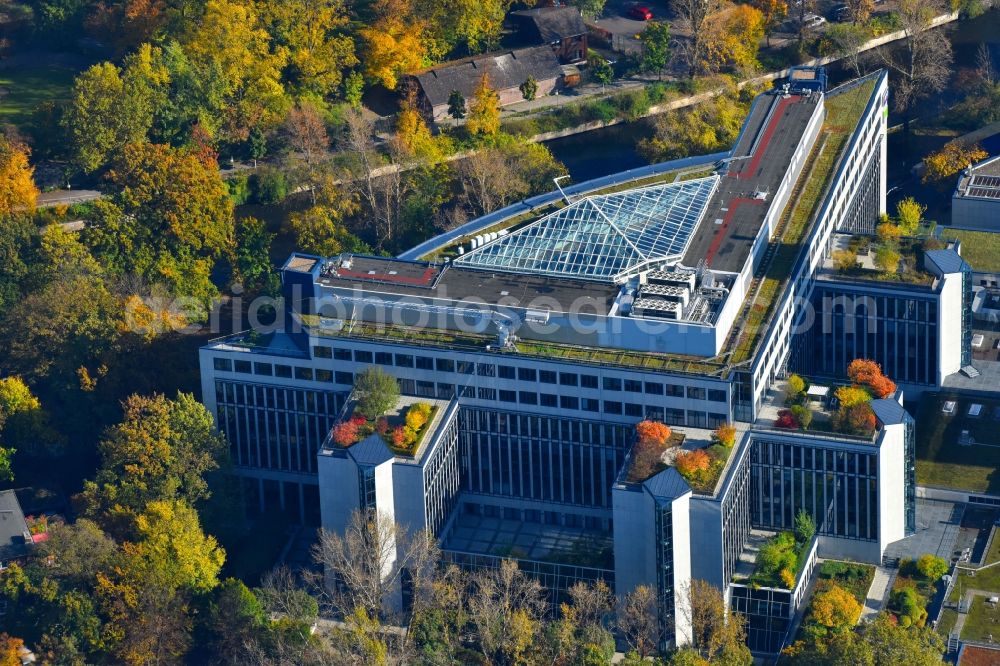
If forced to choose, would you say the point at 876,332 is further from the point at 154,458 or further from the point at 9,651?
the point at 9,651

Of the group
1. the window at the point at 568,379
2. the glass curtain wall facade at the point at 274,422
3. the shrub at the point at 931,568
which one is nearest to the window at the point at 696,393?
the window at the point at 568,379

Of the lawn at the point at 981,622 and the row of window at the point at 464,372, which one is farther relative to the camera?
the row of window at the point at 464,372

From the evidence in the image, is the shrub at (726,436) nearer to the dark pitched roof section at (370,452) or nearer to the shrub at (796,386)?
the shrub at (796,386)

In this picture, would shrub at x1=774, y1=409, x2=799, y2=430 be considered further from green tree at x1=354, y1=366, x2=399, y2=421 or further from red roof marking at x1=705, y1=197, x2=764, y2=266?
green tree at x1=354, y1=366, x2=399, y2=421

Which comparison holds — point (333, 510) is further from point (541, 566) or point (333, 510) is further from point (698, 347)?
point (698, 347)

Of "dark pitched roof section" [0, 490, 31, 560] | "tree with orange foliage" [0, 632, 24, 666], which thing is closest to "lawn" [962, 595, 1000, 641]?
"tree with orange foliage" [0, 632, 24, 666]

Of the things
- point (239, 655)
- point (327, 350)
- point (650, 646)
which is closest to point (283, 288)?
point (327, 350)
